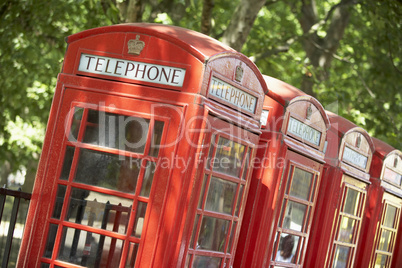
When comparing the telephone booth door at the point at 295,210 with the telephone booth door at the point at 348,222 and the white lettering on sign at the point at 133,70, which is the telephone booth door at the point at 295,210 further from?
the white lettering on sign at the point at 133,70

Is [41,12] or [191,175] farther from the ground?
[41,12]

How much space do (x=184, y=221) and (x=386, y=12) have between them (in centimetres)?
678

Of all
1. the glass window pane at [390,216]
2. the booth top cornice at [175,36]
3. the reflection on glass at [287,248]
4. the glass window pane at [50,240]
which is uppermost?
the booth top cornice at [175,36]

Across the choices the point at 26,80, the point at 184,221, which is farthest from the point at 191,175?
the point at 26,80

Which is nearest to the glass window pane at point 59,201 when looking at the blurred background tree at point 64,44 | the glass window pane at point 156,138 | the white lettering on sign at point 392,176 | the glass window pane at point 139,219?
the glass window pane at point 139,219

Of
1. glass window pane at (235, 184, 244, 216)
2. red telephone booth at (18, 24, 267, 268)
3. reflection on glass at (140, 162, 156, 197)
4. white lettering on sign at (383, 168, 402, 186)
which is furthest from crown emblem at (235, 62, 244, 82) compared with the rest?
white lettering on sign at (383, 168, 402, 186)

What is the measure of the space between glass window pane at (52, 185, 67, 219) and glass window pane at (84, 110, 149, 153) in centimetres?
42

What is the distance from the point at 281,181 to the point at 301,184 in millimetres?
481

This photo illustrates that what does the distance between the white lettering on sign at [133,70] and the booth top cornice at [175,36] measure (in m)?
0.19

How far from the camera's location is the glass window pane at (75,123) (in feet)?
15.4

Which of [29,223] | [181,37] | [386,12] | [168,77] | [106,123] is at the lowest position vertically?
[29,223]

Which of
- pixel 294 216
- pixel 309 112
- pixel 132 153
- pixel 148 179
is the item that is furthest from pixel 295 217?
pixel 132 153

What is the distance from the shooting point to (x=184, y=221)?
15.0 feet

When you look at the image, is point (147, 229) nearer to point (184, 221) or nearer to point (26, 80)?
point (184, 221)
